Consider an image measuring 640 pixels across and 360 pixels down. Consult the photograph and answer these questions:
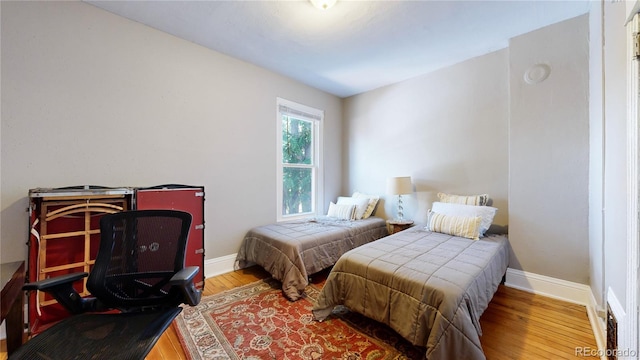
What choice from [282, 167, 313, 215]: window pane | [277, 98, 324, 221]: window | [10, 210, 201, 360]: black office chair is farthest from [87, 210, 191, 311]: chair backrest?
[282, 167, 313, 215]: window pane

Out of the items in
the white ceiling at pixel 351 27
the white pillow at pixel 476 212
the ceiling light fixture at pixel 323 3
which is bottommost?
the white pillow at pixel 476 212

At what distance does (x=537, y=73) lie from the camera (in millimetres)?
2447

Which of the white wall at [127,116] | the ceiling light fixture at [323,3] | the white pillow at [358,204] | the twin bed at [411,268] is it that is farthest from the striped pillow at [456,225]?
the ceiling light fixture at [323,3]

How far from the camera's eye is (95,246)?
1.99 metres

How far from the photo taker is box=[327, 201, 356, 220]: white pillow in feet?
11.9

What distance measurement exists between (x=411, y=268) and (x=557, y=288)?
181cm

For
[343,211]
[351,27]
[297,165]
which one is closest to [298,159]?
[297,165]

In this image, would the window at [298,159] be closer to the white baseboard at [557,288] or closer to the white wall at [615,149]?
the white baseboard at [557,288]

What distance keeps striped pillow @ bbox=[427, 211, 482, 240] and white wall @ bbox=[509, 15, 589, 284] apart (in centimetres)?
47

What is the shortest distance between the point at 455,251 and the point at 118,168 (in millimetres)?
3177

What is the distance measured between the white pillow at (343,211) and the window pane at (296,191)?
48 centimetres

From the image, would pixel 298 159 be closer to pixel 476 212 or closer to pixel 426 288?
pixel 476 212

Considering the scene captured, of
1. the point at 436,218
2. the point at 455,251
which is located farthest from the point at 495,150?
the point at 455,251

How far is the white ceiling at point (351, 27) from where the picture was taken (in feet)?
6.95
